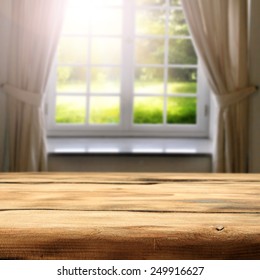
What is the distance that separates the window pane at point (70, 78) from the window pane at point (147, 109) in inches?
19.9

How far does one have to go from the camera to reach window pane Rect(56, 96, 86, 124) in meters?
4.39

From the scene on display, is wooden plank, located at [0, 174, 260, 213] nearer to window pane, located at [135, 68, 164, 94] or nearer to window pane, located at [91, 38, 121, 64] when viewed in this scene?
window pane, located at [91, 38, 121, 64]

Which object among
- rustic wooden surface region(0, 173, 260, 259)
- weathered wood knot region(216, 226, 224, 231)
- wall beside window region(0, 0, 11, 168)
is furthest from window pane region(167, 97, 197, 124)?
weathered wood knot region(216, 226, 224, 231)

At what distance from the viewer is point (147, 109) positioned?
4.71 meters

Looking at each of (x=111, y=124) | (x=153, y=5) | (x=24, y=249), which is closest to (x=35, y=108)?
(x=111, y=124)

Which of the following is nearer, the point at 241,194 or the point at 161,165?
the point at 241,194

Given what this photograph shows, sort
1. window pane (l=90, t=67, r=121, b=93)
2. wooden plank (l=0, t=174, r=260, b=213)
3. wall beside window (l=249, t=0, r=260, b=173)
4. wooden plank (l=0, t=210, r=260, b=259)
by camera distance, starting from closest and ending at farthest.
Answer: wooden plank (l=0, t=210, r=260, b=259)
wooden plank (l=0, t=174, r=260, b=213)
wall beside window (l=249, t=0, r=260, b=173)
window pane (l=90, t=67, r=121, b=93)

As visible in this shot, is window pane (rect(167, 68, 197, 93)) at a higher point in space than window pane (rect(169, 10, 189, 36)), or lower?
lower

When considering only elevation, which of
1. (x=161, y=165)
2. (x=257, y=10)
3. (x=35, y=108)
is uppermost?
(x=257, y=10)

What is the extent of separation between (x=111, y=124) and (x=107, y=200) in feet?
9.85

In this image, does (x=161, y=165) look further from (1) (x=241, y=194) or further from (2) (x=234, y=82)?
(1) (x=241, y=194)

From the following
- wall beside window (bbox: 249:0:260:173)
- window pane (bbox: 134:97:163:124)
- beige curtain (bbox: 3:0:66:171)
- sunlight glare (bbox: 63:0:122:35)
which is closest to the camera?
beige curtain (bbox: 3:0:66:171)

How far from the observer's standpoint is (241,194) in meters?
1.48

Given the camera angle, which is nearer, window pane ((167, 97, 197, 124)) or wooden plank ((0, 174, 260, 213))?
wooden plank ((0, 174, 260, 213))
